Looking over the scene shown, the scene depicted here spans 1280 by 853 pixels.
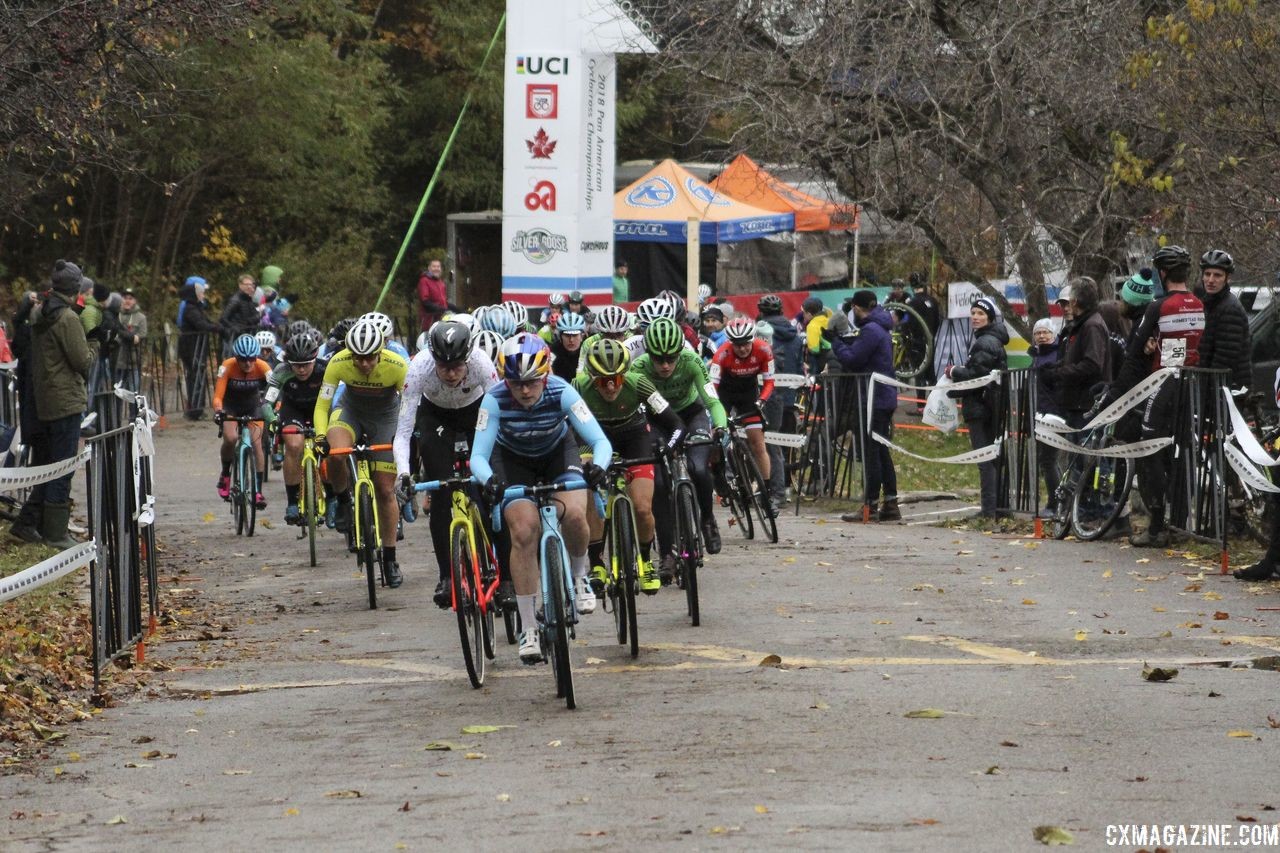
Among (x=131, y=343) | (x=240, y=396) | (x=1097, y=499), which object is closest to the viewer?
(x=1097, y=499)

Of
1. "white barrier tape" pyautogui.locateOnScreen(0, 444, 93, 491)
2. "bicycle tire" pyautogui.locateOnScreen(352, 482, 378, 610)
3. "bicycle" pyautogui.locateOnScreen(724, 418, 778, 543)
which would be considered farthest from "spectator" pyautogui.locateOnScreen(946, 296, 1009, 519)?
"white barrier tape" pyautogui.locateOnScreen(0, 444, 93, 491)

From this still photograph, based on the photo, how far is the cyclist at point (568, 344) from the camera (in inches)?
683

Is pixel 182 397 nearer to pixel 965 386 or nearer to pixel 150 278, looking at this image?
pixel 150 278

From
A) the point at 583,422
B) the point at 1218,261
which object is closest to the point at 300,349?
the point at 583,422

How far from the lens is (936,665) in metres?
10.4

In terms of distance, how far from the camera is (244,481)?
18594mm

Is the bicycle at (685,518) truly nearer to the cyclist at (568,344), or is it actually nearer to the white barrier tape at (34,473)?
the white barrier tape at (34,473)

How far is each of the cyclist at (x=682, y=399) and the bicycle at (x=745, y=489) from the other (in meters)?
1.89

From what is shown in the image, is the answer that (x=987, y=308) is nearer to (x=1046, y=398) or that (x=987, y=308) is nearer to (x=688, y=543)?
(x=1046, y=398)

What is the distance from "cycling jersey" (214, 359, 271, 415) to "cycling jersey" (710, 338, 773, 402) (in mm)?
4454

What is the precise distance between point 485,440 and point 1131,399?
6467mm

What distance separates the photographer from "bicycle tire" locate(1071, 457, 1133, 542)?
1575 centimetres

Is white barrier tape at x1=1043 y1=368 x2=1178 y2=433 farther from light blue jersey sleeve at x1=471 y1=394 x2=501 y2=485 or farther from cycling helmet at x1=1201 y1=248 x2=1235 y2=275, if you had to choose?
light blue jersey sleeve at x1=471 y1=394 x2=501 y2=485

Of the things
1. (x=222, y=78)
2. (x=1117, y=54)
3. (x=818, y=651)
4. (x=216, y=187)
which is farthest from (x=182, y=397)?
(x=818, y=651)
